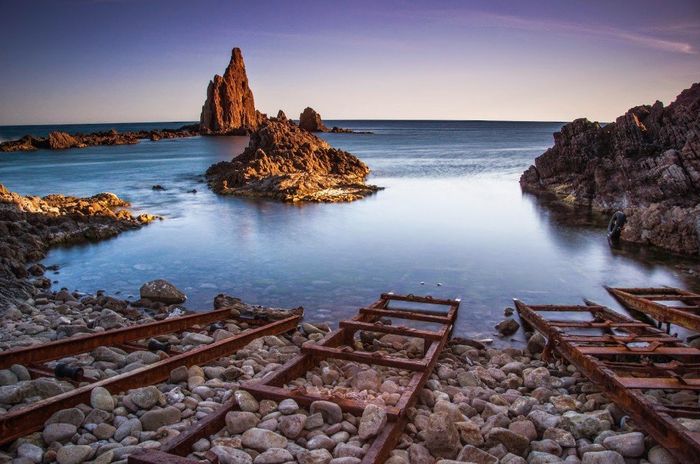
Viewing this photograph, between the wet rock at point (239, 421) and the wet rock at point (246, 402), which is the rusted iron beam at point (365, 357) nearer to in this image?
the wet rock at point (246, 402)

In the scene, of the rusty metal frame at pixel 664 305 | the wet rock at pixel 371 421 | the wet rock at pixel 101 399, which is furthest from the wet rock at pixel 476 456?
the rusty metal frame at pixel 664 305

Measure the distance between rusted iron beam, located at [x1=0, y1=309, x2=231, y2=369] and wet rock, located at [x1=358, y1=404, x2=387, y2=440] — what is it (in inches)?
165

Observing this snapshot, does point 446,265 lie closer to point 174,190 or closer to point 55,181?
point 174,190

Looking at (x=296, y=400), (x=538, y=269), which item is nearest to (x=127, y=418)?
(x=296, y=400)

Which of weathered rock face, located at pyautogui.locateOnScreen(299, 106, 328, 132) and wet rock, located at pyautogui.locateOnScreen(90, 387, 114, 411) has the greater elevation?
weathered rock face, located at pyautogui.locateOnScreen(299, 106, 328, 132)

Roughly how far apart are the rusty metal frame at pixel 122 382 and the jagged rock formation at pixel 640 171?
1368cm

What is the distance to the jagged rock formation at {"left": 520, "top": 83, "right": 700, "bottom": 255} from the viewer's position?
627 inches

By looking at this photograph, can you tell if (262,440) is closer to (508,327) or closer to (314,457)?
(314,457)

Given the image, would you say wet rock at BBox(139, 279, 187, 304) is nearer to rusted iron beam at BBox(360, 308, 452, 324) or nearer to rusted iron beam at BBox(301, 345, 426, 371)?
rusted iron beam at BBox(360, 308, 452, 324)

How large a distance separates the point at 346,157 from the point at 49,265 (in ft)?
84.9

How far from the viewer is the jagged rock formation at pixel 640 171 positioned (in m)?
15.9

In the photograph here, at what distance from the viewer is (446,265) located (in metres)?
13.4

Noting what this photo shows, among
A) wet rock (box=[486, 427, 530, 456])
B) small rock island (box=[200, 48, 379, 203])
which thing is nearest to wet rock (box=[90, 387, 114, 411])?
wet rock (box=[486, 427, 530, 456])

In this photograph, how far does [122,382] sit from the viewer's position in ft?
17.1
